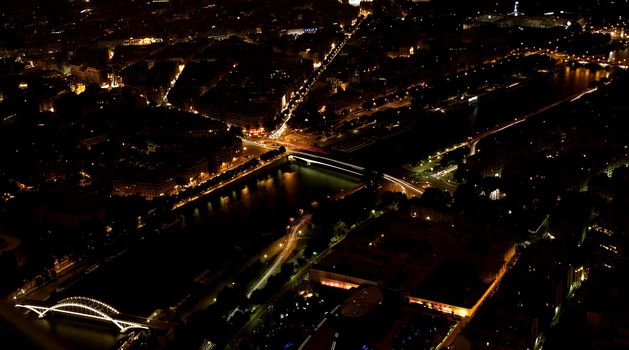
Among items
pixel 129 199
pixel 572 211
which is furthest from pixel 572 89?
pixel 129 199

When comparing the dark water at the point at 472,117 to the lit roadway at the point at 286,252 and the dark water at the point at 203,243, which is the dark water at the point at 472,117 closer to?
the dark water at the point at 203,243

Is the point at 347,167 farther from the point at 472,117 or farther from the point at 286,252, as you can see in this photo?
the point at 472,117

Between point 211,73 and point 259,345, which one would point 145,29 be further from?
point 259,345

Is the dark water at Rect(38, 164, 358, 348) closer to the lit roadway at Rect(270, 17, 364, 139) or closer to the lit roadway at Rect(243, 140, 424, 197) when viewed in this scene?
the lit roadway at Rect(243, 140, 424, 197)

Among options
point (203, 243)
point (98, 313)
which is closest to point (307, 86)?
point (203, 243)

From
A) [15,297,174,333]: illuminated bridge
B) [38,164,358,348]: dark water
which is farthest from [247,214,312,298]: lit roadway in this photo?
[15,297,174,333]: illuminated bridge

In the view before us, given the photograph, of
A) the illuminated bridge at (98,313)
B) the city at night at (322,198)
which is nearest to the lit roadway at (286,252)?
the city at night at (322,198)
